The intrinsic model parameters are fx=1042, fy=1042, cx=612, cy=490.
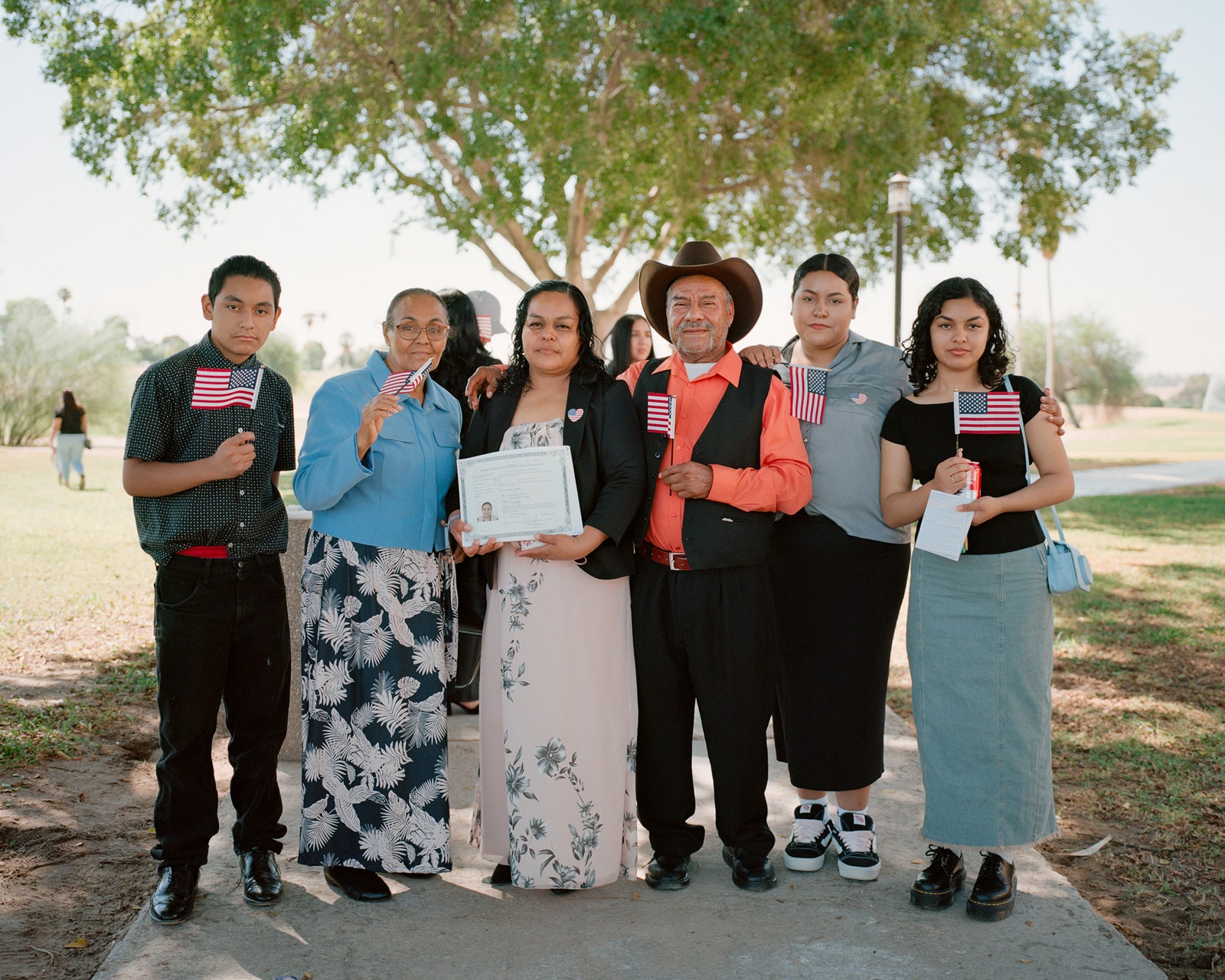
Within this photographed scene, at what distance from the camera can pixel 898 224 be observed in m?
14.7

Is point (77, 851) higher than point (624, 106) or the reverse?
the reverse

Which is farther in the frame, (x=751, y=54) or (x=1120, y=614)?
(x=751, y=54)

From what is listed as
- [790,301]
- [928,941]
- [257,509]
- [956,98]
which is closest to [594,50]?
[956,98]

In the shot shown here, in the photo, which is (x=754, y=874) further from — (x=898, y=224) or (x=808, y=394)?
(x=898, y=224)

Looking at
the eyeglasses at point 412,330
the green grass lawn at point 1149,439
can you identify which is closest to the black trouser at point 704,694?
the eyeglasses at point 412,330

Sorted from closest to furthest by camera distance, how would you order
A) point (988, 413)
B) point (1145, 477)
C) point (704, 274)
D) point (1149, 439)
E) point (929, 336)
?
point (988, 413) < point (929, 336) < point (704, 274) < point (1145, 477) < point (1149, 439)

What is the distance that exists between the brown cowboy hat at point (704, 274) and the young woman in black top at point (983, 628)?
2.24ft

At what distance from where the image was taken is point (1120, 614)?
9.19 metres

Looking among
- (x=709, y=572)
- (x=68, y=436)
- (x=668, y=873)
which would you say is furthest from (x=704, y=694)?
(x=68, y=436)

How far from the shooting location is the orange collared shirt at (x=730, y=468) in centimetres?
359

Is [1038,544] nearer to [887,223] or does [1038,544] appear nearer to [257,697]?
[257,697]

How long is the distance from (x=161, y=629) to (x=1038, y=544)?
3.01 m

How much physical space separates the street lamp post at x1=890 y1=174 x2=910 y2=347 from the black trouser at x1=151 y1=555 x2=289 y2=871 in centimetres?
1136

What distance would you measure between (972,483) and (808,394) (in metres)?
0.74
